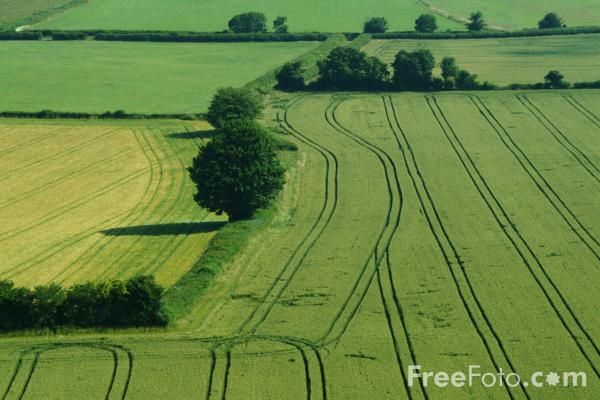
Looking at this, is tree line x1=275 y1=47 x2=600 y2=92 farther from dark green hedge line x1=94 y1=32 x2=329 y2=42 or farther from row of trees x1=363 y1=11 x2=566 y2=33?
row of trees x1=363 y1=11 x2=566 y2=33

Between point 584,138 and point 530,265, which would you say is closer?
point 530,265

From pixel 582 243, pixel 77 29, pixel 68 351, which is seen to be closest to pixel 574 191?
pixel 582 243

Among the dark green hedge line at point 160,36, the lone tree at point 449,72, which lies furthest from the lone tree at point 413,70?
the dark green hedge line at point 160,36

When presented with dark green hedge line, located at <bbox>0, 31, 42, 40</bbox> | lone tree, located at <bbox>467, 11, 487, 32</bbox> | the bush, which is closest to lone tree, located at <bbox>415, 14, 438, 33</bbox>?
lone tree, located at <bbox>467, 11, 487, 32</bbox>

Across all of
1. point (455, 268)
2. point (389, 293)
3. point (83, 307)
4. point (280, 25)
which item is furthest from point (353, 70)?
point (83, 307)

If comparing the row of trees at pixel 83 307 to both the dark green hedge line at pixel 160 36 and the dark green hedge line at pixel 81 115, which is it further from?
the dark green hedge line at pixel 160 36

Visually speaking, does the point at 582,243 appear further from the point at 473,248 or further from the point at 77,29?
the point at 77,29

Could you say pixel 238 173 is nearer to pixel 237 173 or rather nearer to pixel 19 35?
pixel 237 173
